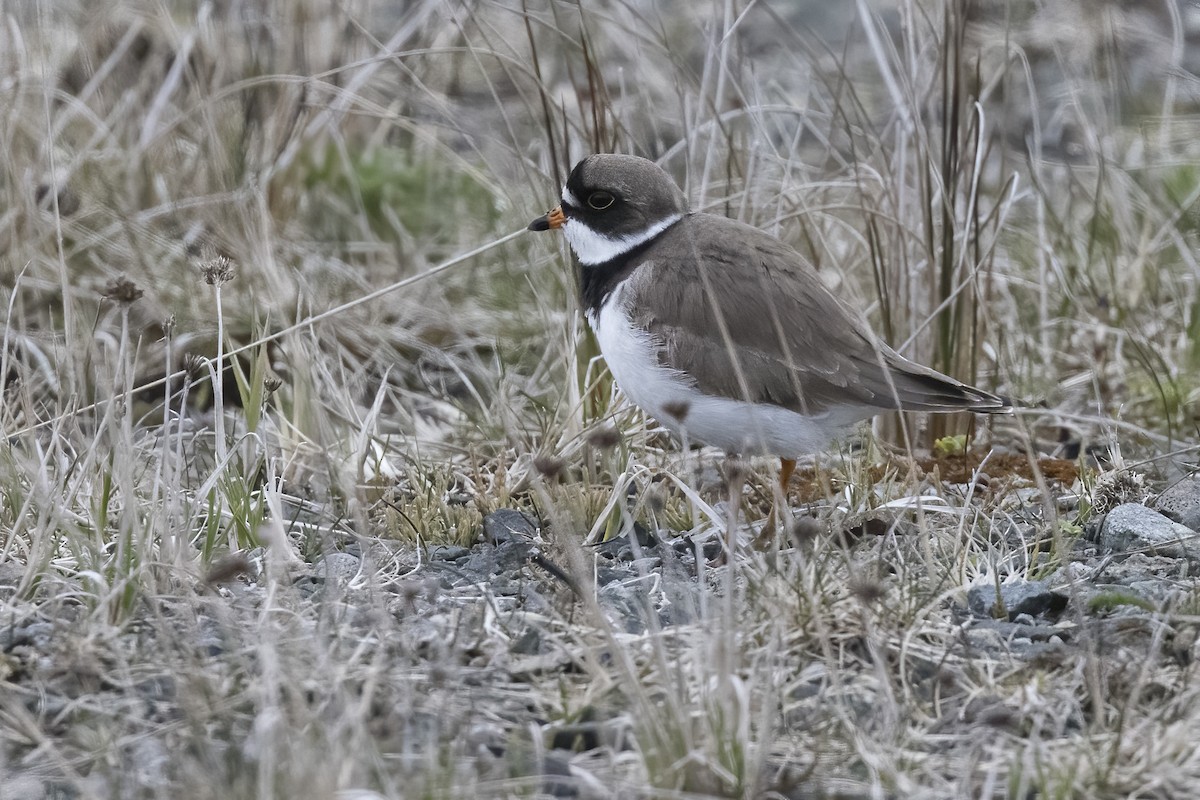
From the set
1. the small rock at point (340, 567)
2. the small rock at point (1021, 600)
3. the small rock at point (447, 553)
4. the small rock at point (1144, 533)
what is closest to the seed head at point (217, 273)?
the small rock at point (340, 567)

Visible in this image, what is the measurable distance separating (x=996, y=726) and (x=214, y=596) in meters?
1.63

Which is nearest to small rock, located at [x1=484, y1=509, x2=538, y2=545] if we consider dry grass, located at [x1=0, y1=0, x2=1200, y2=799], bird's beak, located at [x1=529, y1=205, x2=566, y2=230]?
dry grass, located at [x1=0, y1=0, x2=1200, y2=799]

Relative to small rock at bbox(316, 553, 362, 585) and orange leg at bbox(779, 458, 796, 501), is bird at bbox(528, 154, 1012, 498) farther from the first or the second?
small rock at bbox(316, 553, 362, 585)

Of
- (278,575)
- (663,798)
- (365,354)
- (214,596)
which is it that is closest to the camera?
(663,798)

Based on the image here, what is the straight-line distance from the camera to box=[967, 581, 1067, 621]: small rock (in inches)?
139

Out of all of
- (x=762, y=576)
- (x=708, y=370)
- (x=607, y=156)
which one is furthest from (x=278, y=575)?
(x=607, y=156)

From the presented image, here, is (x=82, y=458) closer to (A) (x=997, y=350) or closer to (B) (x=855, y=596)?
(B) (x=855, y=596)

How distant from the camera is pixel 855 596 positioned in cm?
334

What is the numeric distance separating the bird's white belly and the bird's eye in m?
0.48

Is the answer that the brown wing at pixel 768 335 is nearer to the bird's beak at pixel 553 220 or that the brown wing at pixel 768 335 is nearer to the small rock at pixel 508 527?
the bird's beak at pixel 553 220

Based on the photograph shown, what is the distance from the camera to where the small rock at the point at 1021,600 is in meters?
3.54

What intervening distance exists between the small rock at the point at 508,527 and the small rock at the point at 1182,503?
1779 millimetres

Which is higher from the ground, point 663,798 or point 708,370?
point 708,370

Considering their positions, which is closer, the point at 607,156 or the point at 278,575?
the point at 278,575
